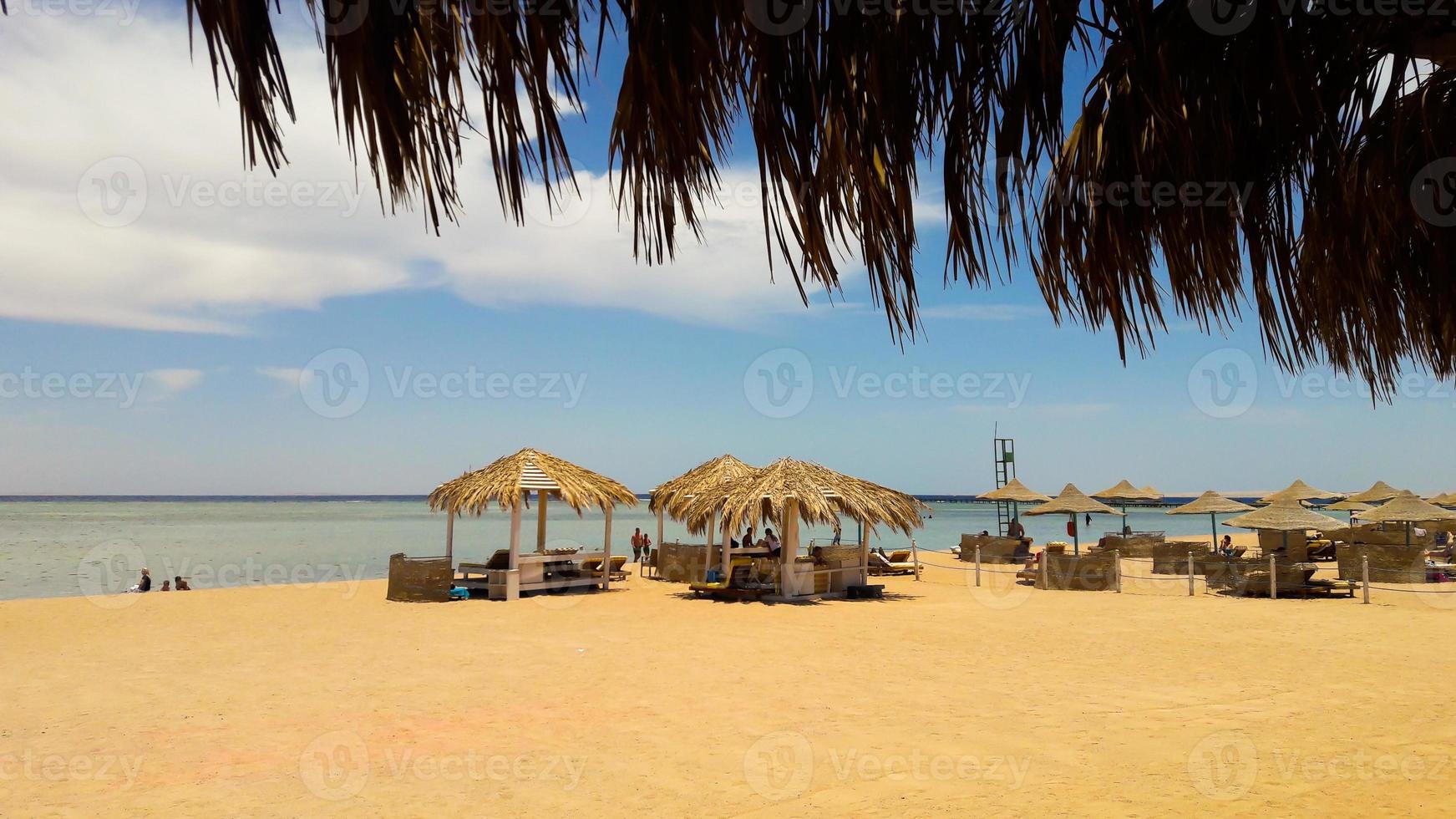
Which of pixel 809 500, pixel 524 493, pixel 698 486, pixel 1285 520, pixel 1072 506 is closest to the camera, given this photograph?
pixel 809 500

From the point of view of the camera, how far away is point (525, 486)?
16.3m

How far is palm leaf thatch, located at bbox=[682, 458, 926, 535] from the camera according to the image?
15344 mm

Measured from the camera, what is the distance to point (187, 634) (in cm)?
1254

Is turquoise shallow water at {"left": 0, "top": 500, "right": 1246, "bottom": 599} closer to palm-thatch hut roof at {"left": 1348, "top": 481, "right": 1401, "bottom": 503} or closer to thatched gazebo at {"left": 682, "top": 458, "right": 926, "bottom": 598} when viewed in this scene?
thatched gazebo at {"left": 682, "top": 458, "right": 926, "bottom": 598}

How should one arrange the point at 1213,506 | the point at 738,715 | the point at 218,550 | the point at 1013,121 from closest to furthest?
the point at 1013,121 → the point at 738,715 → the point at 1213,506 → the point at 218,550

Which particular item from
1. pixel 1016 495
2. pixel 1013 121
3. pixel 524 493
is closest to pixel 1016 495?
pixel 1016 495

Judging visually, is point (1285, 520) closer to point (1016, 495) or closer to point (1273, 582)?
point (1273, 582)

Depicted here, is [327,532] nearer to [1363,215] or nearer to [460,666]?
[460,666]

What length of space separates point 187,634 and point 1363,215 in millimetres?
14146

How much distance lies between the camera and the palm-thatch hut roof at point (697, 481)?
63.4 feet

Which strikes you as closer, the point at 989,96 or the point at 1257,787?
the point at 989,96

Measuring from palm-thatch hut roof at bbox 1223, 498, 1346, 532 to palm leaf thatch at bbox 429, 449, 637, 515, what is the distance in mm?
12658

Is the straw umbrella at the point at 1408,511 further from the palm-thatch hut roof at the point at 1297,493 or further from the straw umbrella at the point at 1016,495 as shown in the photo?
the straw umbrella at the point at 1016,495

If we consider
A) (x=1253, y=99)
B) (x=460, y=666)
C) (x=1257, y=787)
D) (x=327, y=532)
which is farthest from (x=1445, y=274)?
(x=327, y=532)
